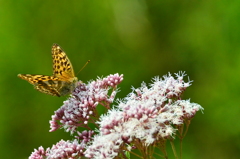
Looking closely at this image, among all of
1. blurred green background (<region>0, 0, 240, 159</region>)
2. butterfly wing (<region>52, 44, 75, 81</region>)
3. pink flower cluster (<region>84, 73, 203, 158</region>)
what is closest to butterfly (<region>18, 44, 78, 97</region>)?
butterfly wing (<region>52, 44, 75, 81</region>)

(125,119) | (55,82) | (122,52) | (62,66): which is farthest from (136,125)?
(122,52)

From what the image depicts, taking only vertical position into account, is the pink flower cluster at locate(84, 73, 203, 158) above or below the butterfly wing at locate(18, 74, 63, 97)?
below

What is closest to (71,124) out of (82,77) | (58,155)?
(58,155)

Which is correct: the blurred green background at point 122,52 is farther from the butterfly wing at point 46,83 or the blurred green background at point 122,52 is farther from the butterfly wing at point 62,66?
the butterfly wing at point 46,83

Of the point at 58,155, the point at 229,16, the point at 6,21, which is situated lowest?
the point at 58,155

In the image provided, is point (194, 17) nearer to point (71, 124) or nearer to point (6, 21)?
point (6, 21)

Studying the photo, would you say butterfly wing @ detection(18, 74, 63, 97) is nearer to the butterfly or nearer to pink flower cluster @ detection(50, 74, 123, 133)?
the butterfly
